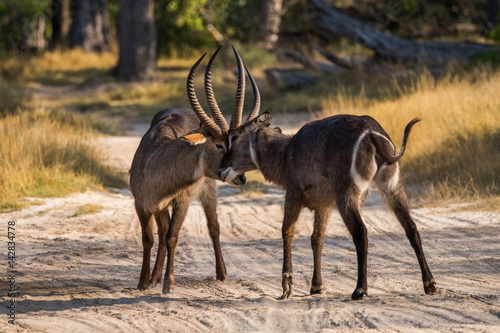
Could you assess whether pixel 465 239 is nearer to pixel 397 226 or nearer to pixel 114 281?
pixel 397 226

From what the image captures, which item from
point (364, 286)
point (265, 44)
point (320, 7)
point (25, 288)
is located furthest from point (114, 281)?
point (265, 44)

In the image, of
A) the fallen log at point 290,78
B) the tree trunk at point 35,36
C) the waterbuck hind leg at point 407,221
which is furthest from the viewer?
the tree trunk at point 35,36

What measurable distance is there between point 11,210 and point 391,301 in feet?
16.0

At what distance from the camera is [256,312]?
491 centimetres

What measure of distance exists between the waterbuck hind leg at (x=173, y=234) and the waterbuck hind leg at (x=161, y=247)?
9 centimetres

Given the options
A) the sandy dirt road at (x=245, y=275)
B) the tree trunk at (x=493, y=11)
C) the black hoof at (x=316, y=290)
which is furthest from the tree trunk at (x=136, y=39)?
the black hoof at (x=316, y=290)

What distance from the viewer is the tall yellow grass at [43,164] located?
8.64 meters

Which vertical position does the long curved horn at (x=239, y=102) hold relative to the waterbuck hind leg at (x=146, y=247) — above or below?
above

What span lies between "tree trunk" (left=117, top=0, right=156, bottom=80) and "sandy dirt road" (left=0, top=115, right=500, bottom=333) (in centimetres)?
1240

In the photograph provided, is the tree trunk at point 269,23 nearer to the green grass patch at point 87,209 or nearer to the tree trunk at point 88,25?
the tree trunk at point 88,25

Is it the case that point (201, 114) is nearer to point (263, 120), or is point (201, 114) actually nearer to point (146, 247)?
point (263, 120)

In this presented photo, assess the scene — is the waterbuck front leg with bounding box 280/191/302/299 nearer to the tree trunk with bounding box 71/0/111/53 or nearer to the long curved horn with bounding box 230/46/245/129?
the long curved horn with bounding box 230/46/245/129

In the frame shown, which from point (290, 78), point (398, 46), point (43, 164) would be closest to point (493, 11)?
point (398, 46)

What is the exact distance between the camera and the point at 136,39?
68.7ft
